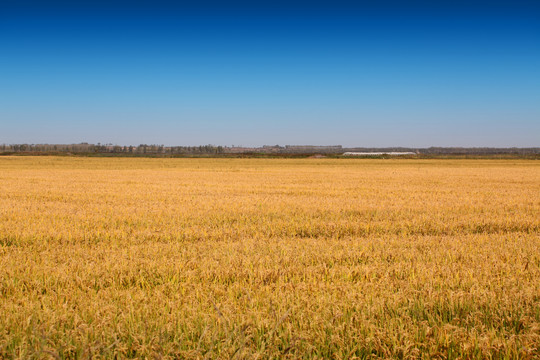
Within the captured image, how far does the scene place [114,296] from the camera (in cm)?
464

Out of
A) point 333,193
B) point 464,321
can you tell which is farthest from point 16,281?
point 333,193

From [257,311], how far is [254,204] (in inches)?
390

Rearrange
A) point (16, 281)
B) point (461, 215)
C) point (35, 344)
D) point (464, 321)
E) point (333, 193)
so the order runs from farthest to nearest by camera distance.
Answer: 1. point (333, 193)
2. point (461, 215)
3. point (16, 281)
4. point (464, 321)
5. point (35, 344)

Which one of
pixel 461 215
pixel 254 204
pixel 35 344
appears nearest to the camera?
pixel 35 344

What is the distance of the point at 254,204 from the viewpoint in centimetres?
1390

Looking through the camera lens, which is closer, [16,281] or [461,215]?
[16,281]

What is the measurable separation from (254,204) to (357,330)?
1032 centimetres

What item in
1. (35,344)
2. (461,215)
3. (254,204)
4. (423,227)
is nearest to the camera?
(35,344)

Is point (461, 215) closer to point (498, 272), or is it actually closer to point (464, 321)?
point (498, 272)

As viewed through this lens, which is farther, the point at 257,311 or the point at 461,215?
the point at 461,215

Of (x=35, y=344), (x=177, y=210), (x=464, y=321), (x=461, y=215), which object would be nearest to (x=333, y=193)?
(x=461, y=215)

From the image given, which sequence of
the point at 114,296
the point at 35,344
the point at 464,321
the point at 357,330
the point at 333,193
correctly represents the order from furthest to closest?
the point at 333,193 → the point at 114,296 → the point at 464,321 → the point at 357,330 → the point at 35,344

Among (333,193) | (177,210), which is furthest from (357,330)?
(333,193)

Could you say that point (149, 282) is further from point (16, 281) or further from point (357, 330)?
point (357, 330)
